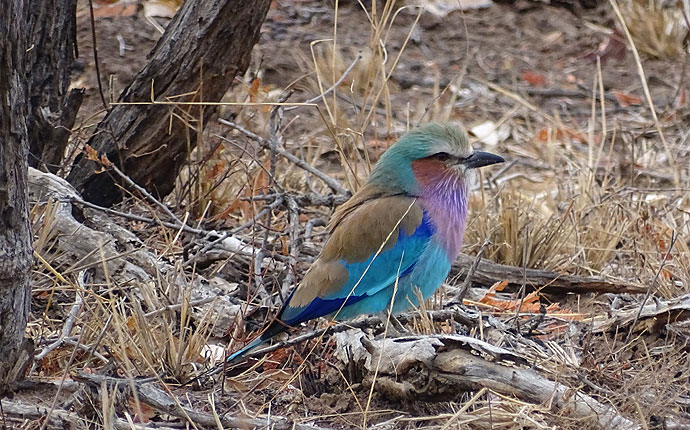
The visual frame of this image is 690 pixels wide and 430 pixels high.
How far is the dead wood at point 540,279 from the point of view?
3840 mm

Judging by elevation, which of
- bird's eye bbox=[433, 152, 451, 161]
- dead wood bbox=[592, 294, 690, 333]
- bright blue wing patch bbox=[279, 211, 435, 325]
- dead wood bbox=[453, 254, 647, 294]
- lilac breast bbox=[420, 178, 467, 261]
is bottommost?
dead wood bbox=[453, 254, 647, 294]

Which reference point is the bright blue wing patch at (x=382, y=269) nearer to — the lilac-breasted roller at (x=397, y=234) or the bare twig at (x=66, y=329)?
the lilac-breasted roller at (x=397, y=234)

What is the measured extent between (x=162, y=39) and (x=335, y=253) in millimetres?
1252

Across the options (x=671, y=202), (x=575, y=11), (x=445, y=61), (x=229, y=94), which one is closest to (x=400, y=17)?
(x=445, y=61)

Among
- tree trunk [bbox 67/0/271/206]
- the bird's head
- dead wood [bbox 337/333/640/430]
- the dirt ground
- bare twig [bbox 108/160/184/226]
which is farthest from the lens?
tree trunk [bbox 67/0/271/206]

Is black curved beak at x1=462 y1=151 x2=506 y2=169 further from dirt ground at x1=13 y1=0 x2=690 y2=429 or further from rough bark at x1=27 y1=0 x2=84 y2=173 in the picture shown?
rough bark at x1=27 y1=0 x2=84 y2=173

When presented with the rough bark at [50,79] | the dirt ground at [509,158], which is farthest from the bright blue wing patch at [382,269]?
the rough bark at [50,79]

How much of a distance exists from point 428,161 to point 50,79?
1.60 metres

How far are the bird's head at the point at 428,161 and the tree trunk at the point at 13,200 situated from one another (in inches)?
56.4

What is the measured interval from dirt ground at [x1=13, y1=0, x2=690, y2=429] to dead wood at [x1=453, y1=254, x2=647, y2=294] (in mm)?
49

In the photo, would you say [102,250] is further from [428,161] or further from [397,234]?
[428,161]

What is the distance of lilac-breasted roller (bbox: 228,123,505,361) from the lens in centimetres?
335

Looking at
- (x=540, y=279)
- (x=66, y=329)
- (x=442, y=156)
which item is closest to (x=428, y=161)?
(x=442, y=156)

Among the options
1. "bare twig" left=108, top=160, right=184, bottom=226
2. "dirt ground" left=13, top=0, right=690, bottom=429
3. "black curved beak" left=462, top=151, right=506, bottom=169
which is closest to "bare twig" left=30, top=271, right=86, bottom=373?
"dirt ground" left=13, top=0, right=690, bottom=429
